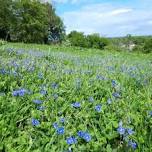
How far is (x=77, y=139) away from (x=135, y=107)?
Answer: 1.64 m

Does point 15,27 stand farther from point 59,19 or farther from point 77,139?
point 77,139

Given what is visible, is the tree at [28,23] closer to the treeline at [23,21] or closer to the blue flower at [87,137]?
the treeline at [23,21]

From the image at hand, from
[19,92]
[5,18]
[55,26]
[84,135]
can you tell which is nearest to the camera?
[84,135]

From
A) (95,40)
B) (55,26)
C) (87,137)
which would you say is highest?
(87,137)

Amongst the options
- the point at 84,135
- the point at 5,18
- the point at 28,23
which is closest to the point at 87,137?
the point at 84,135

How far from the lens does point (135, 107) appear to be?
5.61 m

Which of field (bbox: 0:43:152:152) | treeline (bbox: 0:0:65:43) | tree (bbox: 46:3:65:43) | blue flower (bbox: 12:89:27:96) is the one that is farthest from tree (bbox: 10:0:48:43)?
blue flower (bbox: 12:89:27:96)

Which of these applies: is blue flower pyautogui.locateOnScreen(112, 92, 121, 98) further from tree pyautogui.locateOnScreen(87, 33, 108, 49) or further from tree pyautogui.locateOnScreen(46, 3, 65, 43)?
tree pyautogui.locateOnScreen(87, 33, 108, 49)

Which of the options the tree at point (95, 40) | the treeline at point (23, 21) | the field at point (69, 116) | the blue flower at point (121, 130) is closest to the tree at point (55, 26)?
the treeline at point (23, 21)

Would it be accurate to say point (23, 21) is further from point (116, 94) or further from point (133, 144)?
point (133, 144)

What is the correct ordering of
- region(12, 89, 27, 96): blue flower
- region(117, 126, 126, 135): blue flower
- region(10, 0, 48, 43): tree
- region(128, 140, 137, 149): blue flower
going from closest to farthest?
region(128, 140, 137, 149): blue flower → region(117, 126, 126, 135): blue flower → region(12, 89, 27, 96): blue flower → region(10, 0, 48, 43): tree

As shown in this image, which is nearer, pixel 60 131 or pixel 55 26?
pixel 60 131

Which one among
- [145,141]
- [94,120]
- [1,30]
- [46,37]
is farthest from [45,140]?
[46,37]

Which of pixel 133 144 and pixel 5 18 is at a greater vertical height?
pixel 133 144
